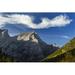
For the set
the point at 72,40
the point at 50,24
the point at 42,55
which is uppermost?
the point at 50,24

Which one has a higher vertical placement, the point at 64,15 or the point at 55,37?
the point at 64,15
